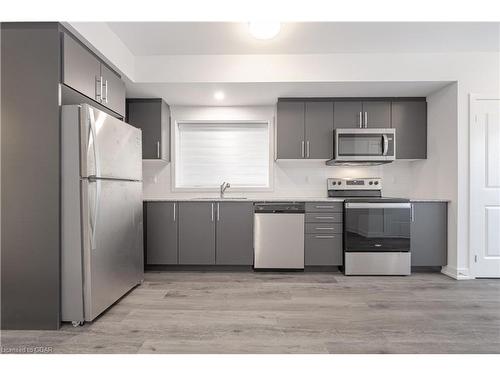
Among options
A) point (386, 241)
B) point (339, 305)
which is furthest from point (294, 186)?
point (339, 305)

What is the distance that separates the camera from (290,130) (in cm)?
388

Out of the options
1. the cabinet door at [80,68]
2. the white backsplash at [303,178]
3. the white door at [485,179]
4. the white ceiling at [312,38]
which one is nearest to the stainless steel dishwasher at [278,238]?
the white backsplash at [303,178]

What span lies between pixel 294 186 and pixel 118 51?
264 centimetres

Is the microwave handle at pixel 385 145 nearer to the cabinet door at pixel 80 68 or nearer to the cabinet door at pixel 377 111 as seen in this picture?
the cabinet door at pixel 377 111

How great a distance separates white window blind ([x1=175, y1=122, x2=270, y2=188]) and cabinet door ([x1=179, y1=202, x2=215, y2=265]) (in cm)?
73

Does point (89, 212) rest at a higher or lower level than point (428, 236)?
higher

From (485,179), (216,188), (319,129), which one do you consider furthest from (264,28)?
(485,179)

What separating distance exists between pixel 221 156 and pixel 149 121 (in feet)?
3.47

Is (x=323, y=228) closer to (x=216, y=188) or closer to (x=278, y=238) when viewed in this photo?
(x=278, y=238)

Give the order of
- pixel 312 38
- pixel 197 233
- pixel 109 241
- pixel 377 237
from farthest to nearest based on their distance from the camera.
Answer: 1. pixel 197 233
2. pixel 377 237
3. pixel 312 38
4. pixel 109 241

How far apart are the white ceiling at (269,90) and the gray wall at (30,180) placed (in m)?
1.28

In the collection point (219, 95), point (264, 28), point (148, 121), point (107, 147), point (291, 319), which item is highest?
point (264, 28)

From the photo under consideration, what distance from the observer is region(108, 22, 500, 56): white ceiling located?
2.65 m

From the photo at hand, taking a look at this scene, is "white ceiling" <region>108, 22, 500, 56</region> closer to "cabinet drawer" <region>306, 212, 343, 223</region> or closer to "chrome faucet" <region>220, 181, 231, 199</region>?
"chrome faucet" <region>220, 181, 231, 199</region>
